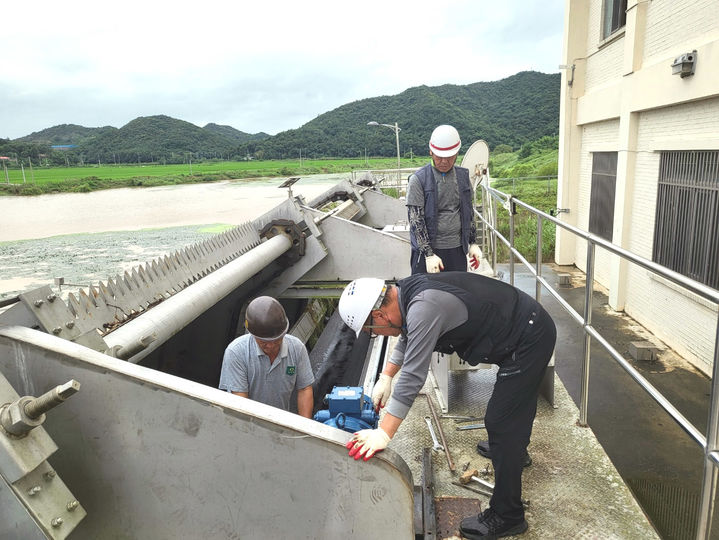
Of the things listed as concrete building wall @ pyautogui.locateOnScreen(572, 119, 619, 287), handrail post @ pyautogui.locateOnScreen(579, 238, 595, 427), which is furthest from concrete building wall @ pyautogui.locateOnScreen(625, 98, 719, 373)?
handrail post @ pyautogui.locateOnScreen(579, 238, 595, 427)

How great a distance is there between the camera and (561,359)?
6.05 metres

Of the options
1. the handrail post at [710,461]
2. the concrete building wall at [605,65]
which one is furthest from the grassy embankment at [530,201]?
the handrail post at [710,461]

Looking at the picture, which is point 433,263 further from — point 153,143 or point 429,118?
point 153,143

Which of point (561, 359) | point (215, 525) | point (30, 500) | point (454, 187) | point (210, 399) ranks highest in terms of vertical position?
point (454, 187)

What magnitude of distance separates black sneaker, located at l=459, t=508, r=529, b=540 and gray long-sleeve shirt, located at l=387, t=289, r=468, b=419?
75 cm

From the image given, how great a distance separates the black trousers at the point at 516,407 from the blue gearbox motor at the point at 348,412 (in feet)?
2.02

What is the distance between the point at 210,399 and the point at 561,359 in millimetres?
4978

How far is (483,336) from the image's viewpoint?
2301mm

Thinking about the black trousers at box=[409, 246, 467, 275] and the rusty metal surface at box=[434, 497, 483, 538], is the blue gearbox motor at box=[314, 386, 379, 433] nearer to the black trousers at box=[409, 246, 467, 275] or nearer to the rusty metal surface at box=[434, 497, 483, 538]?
the rusty metal surface at box=[434, 497, 483, 538]

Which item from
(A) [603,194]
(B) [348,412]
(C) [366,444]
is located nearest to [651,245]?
(A) [603,194]

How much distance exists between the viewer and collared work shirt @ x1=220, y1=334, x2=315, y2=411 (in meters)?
2.96

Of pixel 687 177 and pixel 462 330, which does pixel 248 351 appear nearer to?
pixel 462 330

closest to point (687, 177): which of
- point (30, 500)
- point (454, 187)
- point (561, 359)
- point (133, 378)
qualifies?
point (561, 359)

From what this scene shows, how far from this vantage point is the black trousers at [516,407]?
92.6 inches
